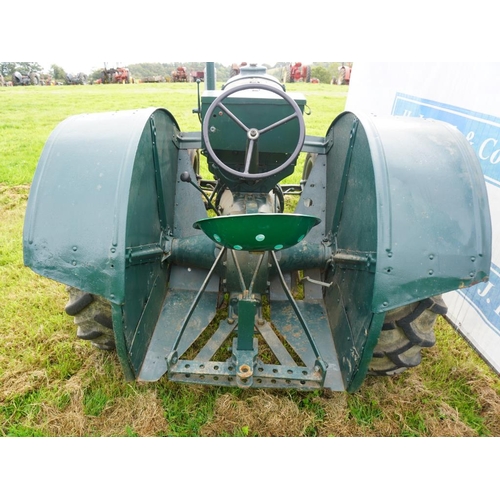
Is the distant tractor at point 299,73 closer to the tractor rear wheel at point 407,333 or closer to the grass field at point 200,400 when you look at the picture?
the grass field at point 200,400

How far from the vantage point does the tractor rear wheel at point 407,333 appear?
1.92 meters

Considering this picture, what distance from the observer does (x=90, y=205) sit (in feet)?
5.74

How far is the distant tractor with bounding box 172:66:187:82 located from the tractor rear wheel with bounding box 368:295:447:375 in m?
26.0

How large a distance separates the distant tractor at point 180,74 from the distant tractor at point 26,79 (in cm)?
837

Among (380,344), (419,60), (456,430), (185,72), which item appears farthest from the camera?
(185,72)

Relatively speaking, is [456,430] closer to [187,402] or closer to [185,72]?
[187,402]

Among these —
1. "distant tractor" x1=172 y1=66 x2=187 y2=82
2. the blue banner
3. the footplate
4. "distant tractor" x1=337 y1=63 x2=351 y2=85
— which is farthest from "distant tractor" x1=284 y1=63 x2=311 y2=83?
the footplate

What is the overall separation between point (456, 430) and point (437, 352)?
2.11ft

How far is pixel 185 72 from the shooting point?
2503 centimetres

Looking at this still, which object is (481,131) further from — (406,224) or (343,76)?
(343,76)

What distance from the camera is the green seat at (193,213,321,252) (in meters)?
1.50

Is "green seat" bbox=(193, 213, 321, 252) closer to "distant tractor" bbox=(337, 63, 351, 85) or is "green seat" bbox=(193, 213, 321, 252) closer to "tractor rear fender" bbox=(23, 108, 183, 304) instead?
"tractor rear fender" bbox=(23, 108, 183, 304)

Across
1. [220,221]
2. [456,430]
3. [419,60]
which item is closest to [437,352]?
[456,430]

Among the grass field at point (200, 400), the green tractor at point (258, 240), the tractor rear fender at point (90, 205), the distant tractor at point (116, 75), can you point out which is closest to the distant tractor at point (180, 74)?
the distant tractor at point (116, 75)
